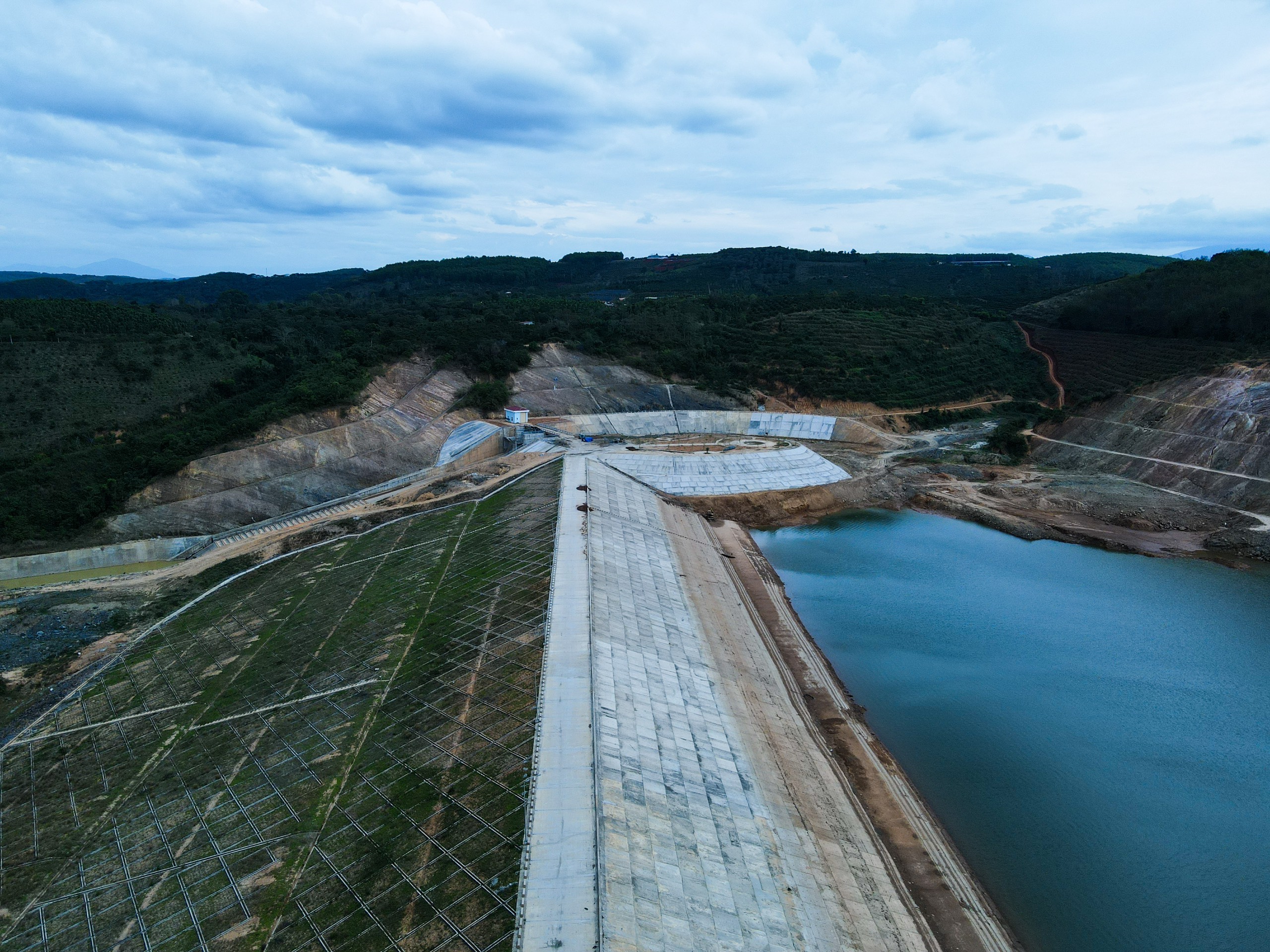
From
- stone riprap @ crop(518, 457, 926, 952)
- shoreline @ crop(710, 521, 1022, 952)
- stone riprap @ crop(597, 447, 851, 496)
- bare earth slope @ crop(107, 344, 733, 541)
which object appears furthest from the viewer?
stone riprap @ crop(597, 447, 851, 496)

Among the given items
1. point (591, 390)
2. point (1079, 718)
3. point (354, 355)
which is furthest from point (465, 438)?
point (1079, 718)

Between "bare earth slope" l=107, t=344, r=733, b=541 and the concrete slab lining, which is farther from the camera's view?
"bare earth slope" l=107, t=344, r=733, b=541

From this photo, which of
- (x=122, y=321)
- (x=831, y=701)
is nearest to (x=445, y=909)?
(x=831, y=701)

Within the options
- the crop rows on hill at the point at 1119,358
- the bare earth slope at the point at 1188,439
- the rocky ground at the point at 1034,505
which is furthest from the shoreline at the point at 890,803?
the crop rows on hill at the point at 1119,358

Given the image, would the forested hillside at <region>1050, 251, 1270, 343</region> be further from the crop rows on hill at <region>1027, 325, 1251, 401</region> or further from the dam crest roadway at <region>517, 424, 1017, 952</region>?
the dam crest roadway at <region>517, 424, 1017, 952</region>

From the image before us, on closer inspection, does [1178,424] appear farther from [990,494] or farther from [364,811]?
[364,811]

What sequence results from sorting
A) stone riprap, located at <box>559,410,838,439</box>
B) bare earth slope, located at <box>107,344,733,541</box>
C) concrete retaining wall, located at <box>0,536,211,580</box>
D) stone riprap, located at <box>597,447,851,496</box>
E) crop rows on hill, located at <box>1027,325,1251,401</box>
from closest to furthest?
concrete retaining wall, located at <box>0,536,211,580</box> → bare earth slope, located at <box>107,344,733,541</box> → stone riprap, located at <box>597,447,851,496</box> → crop rows on hill, located at <box>1027,325,1251,401</box> → stone riprap, located at <box>559,410,838,439</box>

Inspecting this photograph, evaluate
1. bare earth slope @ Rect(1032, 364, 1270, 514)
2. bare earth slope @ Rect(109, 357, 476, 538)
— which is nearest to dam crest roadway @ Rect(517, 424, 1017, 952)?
bare earth slope @ Rect(109, 357, 476, 538)
